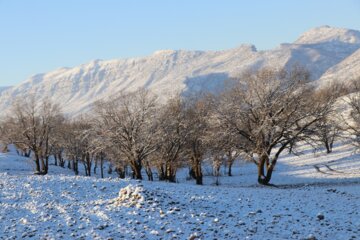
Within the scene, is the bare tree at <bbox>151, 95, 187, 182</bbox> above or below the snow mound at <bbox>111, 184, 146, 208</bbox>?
above

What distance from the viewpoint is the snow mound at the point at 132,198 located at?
19.9 m

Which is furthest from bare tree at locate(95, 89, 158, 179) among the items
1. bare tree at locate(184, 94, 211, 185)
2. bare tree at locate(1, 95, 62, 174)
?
bare tree at locate(1, 95, 62, 174)

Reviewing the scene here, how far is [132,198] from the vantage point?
20.7m

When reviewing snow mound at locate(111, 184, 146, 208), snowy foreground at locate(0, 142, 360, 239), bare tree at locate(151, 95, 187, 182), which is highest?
bare tree at locate(151, 95, 187, 182)

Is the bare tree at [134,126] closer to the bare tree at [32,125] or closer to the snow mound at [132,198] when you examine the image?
the bare tree at [32,125]

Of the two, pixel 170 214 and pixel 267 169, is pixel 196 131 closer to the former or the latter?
pixel 267 169

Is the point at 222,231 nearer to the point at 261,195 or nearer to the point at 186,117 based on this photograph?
the point at 261,195

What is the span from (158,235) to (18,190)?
15.3 meters

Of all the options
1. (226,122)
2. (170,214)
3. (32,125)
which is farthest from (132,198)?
(32,125)

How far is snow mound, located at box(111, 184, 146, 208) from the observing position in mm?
19877

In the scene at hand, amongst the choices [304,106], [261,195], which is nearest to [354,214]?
[261,195]

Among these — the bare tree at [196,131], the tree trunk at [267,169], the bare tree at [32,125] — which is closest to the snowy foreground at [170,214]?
the tree trunk at [267,169]

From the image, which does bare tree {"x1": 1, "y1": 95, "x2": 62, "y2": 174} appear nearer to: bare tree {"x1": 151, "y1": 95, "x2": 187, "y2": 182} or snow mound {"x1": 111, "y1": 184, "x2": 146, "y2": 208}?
bare tree {"x1": 151, "y1": 95, "x2": 187, "y2": 182}

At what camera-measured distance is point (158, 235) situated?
15781mm
